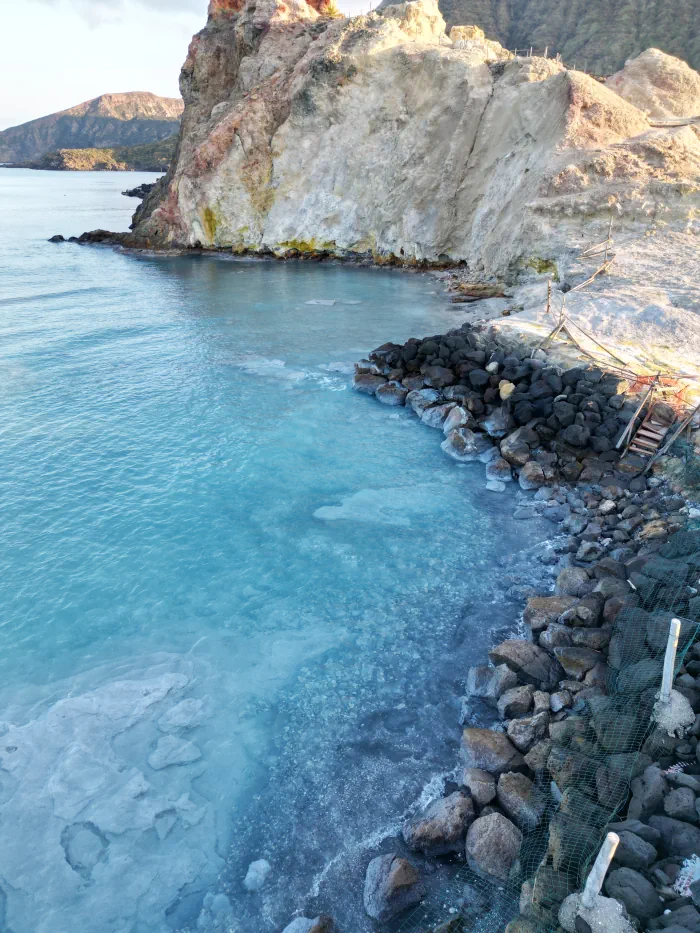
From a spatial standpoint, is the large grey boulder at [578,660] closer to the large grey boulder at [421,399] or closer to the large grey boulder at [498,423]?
the large grey boulder at [498,423]

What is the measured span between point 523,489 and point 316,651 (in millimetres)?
7401

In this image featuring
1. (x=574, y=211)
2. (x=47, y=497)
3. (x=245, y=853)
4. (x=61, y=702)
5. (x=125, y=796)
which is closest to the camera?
(x=245, y=853)

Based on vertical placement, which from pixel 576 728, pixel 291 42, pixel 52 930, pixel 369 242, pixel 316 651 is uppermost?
pixel 291 42

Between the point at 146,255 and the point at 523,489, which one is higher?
the point at 146,255

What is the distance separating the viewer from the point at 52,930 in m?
6.68

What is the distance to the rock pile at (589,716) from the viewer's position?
5738mm

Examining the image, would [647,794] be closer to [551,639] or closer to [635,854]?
[635,854]

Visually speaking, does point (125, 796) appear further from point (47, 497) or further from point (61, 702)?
point (47, 497)

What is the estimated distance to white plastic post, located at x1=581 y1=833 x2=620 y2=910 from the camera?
4.63 metres

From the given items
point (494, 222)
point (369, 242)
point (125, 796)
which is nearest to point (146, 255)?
point (369, 242)

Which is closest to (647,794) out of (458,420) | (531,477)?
(531,477)

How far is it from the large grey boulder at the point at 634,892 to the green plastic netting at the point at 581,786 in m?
0.44

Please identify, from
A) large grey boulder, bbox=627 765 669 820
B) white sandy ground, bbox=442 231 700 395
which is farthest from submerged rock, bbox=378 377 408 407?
large grey boulder, bbox=627 765 669 820

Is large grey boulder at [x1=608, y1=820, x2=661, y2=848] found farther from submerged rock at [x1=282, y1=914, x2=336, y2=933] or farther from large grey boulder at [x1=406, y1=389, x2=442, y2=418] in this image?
large grey boulder at [x1=406, y1=389, x2=442, y2=418]
